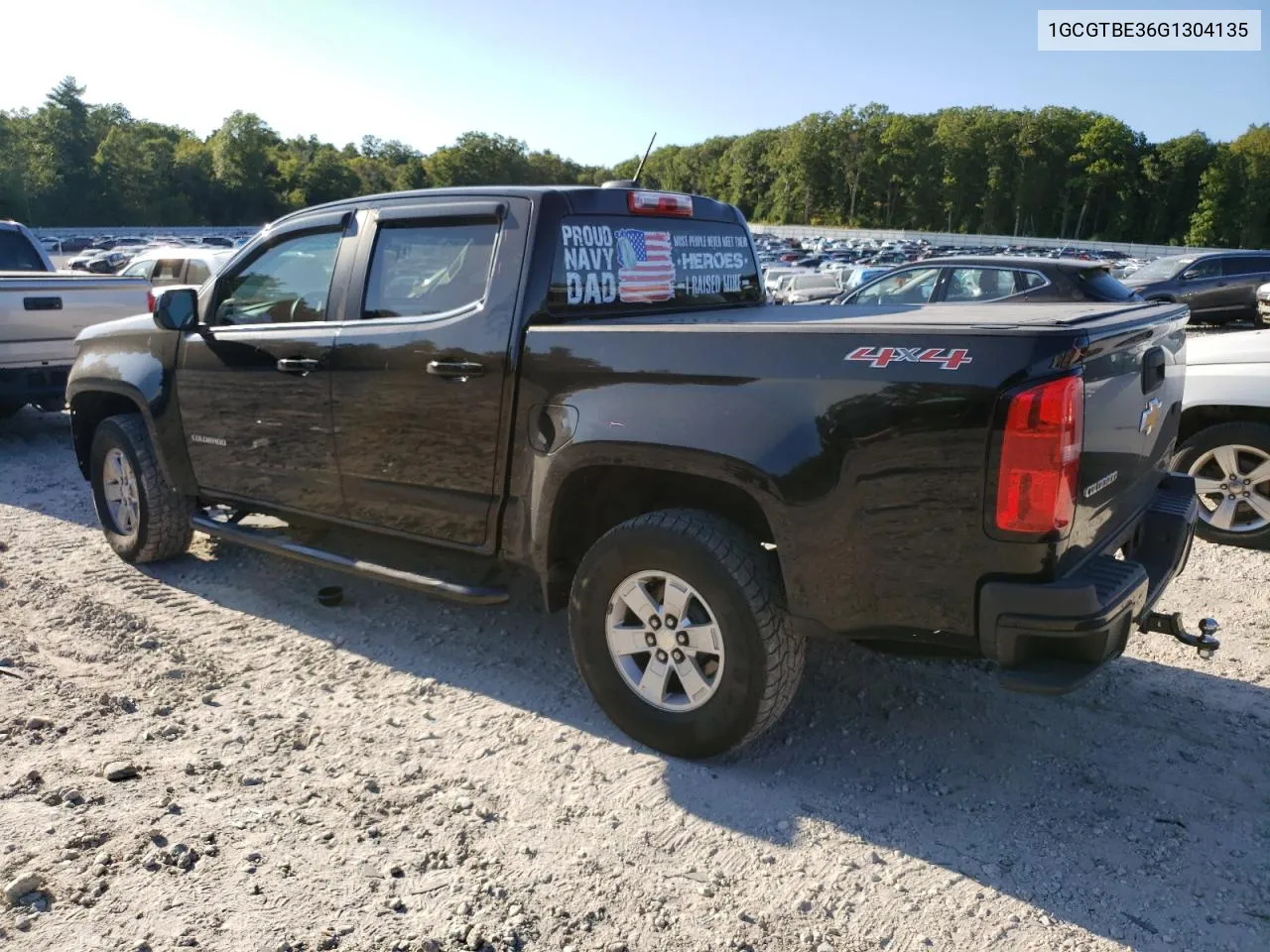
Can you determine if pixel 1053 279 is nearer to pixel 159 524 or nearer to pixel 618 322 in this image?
pixel 618 322

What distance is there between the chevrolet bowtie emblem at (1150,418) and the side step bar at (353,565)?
7.78 feet

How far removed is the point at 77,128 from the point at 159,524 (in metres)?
127

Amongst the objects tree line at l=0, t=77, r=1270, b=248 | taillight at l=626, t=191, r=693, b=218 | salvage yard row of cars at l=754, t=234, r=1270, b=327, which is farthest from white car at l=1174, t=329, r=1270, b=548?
tree line at l=0, t=77, r=1270, b=248

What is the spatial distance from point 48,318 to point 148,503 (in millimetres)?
4026

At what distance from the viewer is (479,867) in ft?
8.82

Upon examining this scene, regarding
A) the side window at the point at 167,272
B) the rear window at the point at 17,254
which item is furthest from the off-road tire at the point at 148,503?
the side window at the point at 167,272

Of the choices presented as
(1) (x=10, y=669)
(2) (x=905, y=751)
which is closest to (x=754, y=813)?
(2) (x=905, y=751)

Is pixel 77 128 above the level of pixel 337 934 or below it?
above

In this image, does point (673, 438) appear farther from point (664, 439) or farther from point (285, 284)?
point (285, 284)

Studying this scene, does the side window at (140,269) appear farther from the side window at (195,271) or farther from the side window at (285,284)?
the side window at (285,284)

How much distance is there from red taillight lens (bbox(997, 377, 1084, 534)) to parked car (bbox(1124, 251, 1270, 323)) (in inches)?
690

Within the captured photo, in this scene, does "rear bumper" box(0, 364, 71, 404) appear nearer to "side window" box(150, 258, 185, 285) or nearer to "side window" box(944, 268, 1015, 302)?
"side window" box(150, 258, 185, 285)

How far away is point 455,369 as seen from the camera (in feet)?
11.5

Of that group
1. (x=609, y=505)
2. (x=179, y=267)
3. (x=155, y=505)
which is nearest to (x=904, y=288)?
(x=609, y=505)
